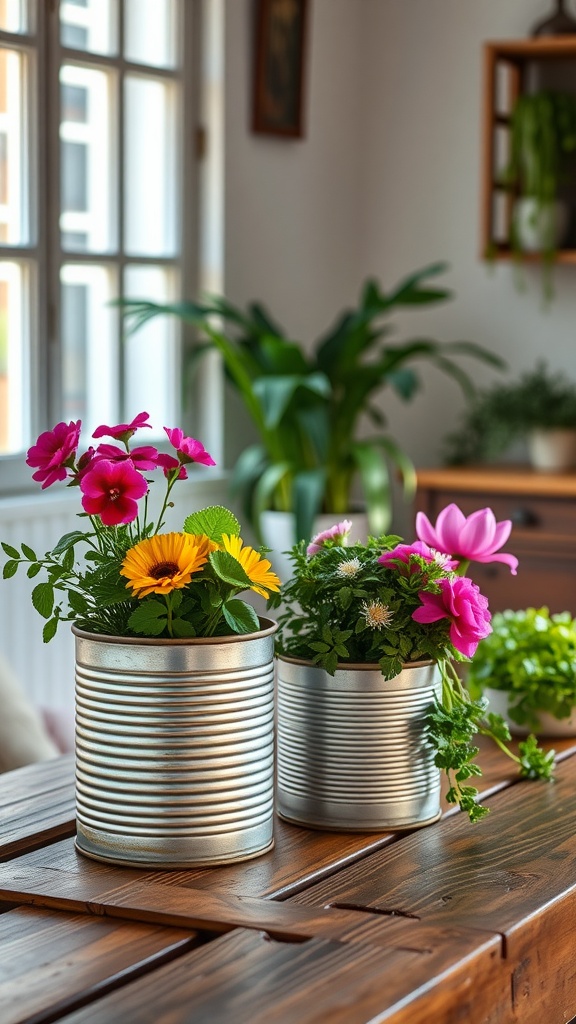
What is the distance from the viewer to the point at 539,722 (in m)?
1.73

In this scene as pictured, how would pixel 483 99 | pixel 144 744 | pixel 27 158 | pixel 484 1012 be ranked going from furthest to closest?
1. pixel 483 99
2. pixel 27 158
3. pixel 144 744
4. pixel 484 1012

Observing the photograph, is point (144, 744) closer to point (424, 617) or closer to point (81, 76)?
point (424, 617)

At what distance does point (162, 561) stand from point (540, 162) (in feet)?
10.5

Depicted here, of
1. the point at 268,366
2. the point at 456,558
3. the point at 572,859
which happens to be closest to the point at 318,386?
the point at 268,366

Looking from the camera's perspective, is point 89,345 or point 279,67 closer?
point 89,345

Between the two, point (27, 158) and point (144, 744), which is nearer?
point (144, 744)

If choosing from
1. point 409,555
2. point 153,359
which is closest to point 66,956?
point 409,555

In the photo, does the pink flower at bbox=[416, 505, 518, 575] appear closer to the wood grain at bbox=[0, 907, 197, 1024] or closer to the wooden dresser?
the wood grain at bbox=[0, 907, 197, 1024]

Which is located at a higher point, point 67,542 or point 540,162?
point 540,162

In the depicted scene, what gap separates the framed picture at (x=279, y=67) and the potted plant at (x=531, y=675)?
2.62 meters

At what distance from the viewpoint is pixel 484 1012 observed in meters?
A: 1.04

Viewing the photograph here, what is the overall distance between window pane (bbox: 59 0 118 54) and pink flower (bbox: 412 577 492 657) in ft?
8.49

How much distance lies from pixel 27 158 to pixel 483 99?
151cm

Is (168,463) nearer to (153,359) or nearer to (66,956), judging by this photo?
(66,956)
